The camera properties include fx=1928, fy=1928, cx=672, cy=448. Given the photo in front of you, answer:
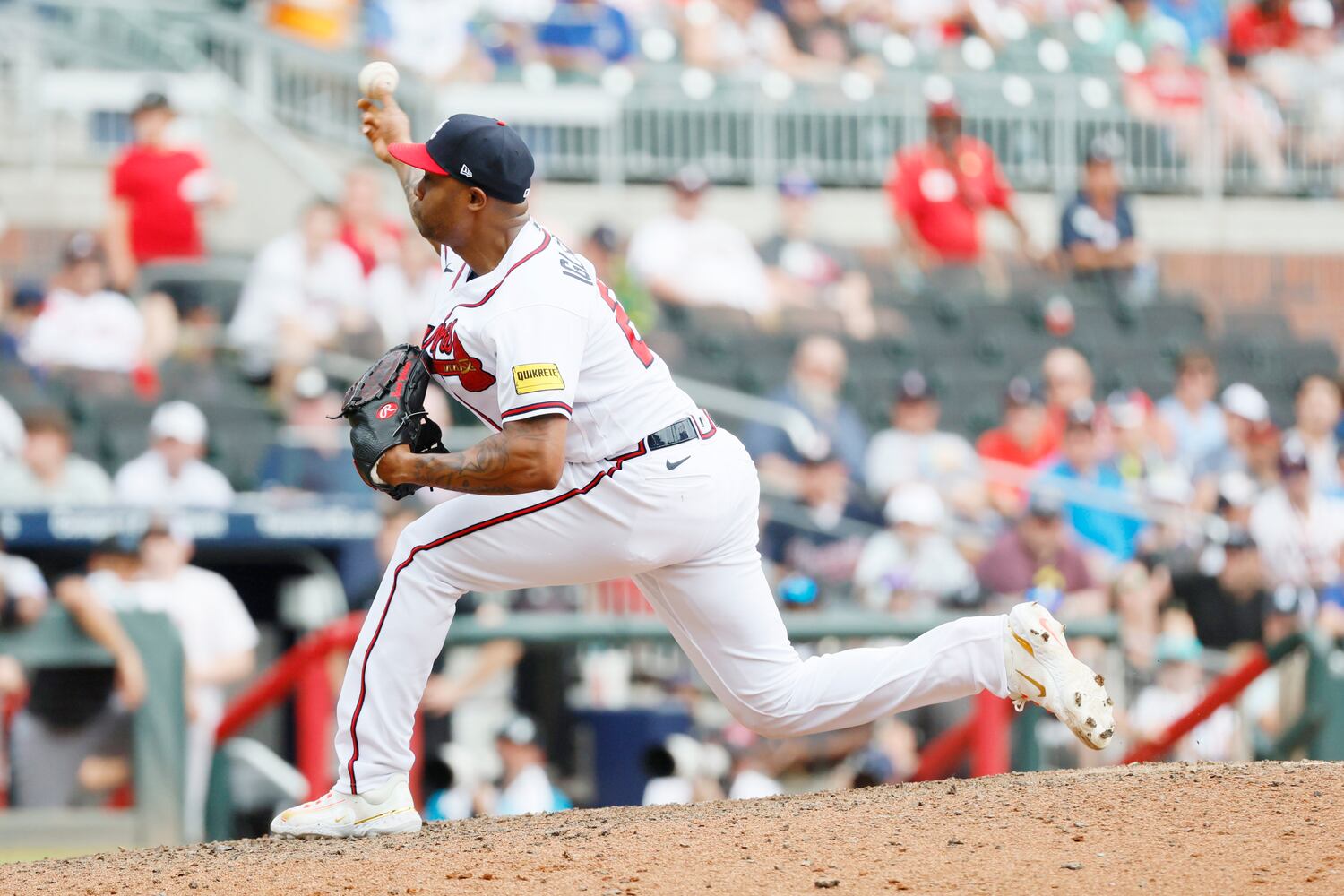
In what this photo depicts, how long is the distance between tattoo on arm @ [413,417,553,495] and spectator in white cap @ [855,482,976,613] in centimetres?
409

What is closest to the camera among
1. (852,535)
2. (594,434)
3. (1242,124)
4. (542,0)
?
(594,434)

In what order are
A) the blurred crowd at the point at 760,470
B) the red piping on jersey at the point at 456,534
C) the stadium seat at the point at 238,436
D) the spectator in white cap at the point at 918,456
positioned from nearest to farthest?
1. the red piping on jersey at the point at 456,534
2. the blurred crowd at the point at 760,470
3. the stadium seat at the point at 238,436
4. the spectator in white cap at the point at 918,456

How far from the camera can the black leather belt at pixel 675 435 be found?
4.42m

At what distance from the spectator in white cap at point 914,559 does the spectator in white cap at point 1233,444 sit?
2.03 meters

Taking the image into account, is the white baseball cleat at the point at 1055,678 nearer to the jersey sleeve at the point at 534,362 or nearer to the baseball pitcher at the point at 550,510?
the baseball pitcher at the point at 550,510

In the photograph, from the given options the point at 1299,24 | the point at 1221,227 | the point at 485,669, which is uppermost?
the point at 1299,24

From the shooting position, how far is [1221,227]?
47.0 ft

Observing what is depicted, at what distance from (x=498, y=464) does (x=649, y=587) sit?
0.68 meters

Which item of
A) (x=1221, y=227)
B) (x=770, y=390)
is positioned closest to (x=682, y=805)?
(x=770, y=390)

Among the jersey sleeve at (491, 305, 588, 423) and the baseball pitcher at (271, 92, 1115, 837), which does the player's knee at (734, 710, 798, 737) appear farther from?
the jersey sleeve at (491, 305, 588, 423)

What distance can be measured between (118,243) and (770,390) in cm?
342

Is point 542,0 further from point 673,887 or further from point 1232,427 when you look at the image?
point 673,887

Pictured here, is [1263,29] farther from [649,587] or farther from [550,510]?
[550,510]

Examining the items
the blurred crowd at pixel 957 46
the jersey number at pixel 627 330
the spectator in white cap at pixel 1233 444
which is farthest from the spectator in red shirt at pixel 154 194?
the jersey number at pixel 627 330
